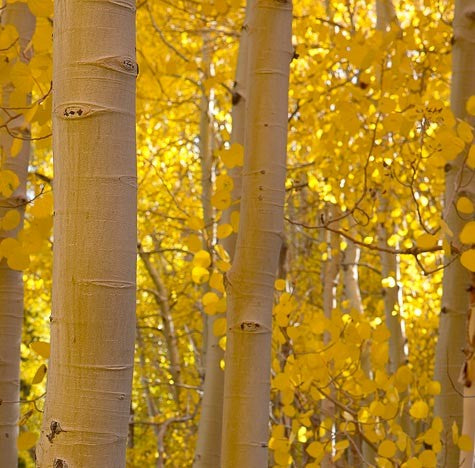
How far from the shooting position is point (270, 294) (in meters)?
1.95

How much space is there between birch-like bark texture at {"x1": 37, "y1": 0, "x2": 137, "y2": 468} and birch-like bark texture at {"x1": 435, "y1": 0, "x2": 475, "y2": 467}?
159cm

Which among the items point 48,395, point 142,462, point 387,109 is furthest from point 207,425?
point 142,462

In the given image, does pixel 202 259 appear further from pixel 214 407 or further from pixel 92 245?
pixel 92 245

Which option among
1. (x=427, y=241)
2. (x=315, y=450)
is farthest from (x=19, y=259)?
(x=315, y=450)

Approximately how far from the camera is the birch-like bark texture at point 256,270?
191cm

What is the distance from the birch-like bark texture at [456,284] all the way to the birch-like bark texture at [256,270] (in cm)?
84

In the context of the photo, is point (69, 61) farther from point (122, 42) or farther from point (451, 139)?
point (451, 139)

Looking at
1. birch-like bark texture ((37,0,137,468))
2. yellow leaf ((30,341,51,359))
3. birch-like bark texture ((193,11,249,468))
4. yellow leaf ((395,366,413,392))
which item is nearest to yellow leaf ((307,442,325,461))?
yellow leaf ((395,366,413,392))

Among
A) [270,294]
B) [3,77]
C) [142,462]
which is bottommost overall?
[142,462]

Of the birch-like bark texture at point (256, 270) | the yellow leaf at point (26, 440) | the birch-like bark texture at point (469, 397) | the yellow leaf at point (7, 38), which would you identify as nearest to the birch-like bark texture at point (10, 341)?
the yellow leaf at point (7, 38)

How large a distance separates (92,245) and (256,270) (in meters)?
0.80

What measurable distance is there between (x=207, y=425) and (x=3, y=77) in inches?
59.0

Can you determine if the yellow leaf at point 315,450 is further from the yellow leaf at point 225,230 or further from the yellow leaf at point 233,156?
the yellow leaf at point 233,156

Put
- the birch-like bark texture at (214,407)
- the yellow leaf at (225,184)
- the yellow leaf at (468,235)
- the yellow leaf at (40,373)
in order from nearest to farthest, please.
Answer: the yellow leaf at (40,373) → the yellow leaf at (468,235) → the yellow leaf at (225,184) → the birch-like bark texture at (214,407)
